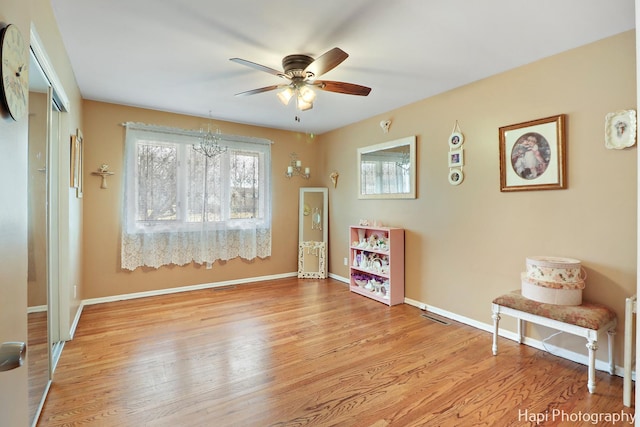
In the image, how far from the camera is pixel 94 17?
2121mm

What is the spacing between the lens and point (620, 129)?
2266 millimetres

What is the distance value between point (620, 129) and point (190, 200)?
4.57 meters

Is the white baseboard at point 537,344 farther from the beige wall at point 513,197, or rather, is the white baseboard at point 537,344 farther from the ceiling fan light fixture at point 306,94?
the ceiling fan light fixture at point 306,94

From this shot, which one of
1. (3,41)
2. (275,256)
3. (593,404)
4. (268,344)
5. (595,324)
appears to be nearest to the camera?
(3,41)

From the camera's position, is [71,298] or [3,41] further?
[71,298]

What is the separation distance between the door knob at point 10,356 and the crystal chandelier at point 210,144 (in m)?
3.90

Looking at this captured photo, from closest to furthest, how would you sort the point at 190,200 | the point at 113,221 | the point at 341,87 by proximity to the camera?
the point at 341,87 → the point at 113,221 → the point at 190,200

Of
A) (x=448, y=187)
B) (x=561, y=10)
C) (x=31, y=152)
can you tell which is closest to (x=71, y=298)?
(x=31, y=152)

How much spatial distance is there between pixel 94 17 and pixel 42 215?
137 centimetres

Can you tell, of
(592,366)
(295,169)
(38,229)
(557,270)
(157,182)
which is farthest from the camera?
(295,169)

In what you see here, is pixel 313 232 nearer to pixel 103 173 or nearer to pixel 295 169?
pixel 295 169

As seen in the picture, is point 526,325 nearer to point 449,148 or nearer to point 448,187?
point 448,187

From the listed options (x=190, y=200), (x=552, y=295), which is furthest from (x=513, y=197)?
(x=190, y=200)

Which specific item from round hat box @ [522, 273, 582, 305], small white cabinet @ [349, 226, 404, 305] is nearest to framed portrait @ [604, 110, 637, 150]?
round hat box @ [522, 273, 582, 305]
